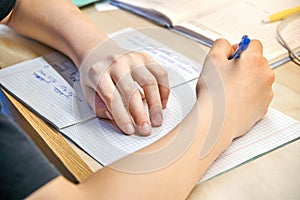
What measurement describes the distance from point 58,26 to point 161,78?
320 mm

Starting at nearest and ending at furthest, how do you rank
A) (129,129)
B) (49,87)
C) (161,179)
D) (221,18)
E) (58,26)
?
1. (161,179)
2. (129,129)
3. (49,87)
4. (58,26)
5. (221,18)

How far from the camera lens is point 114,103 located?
0.69m

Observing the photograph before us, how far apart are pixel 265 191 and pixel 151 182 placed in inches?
6.0

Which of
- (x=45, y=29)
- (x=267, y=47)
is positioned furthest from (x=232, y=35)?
(x=45, y=29)

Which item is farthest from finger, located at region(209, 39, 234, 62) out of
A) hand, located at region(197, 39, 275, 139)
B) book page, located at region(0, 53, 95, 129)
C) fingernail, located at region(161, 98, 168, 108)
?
book page, located at region(0, 53, 95, 129)

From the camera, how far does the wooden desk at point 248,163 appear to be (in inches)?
22.6

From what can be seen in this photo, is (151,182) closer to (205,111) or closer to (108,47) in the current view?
(205,111)

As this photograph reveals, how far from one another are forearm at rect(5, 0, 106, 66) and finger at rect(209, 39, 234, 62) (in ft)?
0.84

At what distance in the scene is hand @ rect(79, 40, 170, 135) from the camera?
0.68m

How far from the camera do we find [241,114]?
2.19 feet

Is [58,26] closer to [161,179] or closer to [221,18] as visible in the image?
[221,18]

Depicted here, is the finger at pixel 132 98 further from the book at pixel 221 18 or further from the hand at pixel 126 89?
the book at pixel 221 18

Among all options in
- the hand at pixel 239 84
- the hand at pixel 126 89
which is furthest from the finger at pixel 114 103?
the hand at pixel 239 84

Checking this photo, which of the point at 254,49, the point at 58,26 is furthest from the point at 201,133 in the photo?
the point at 58,26
